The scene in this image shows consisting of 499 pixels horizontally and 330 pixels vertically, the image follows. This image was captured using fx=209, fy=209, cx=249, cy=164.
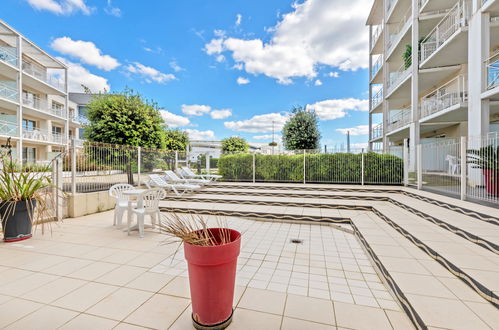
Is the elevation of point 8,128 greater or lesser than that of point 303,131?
greater

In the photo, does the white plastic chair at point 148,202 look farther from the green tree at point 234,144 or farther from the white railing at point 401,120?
the green tree at point 234,144

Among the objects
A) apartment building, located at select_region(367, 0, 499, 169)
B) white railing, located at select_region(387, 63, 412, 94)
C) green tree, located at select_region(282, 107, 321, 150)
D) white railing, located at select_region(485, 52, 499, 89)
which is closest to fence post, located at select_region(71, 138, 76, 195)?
apartment building, located at select_region(367, 0, 499, 169)

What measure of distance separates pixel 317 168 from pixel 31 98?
78.1 feet

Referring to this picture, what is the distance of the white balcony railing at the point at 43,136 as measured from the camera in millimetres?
16797

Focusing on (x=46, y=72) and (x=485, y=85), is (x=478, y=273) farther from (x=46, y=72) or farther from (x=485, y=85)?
(x=46, y=72)

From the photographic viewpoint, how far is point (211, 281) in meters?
1.69

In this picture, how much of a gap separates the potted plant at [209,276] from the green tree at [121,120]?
329 inches

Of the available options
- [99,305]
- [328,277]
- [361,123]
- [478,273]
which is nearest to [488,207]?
[478,273]

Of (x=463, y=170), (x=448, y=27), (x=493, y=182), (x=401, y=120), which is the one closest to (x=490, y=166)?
(x=493, y=182)

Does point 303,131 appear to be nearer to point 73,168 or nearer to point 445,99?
point 445,99

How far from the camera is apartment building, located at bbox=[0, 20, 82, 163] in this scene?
47.6 ft

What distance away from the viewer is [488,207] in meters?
4.43

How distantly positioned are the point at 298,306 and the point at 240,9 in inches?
494

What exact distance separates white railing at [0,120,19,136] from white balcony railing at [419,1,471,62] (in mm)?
25587
